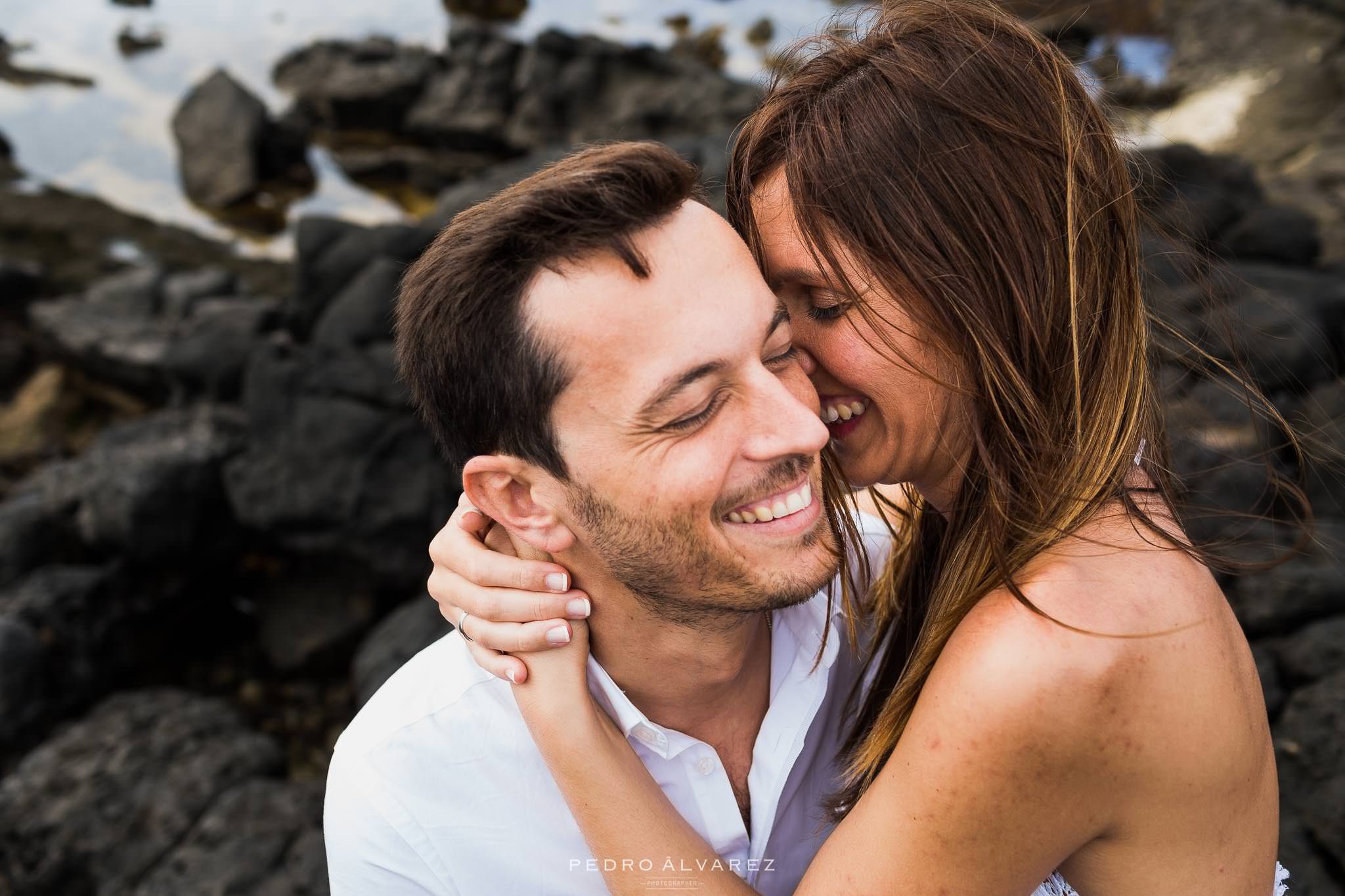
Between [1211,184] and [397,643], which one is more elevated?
[1211,184]

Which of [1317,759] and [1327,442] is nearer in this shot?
[1317,759]

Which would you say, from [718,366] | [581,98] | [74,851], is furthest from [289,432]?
[581,98]

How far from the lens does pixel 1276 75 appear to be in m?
14.2

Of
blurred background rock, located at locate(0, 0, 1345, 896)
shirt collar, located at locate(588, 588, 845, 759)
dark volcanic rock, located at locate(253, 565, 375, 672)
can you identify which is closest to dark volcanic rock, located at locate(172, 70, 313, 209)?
blurred background rock, located at locate(0, 0, 1345, 896)

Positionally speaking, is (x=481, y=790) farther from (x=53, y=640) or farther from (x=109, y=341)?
(x=109, y=341)

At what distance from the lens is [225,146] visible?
602 inches

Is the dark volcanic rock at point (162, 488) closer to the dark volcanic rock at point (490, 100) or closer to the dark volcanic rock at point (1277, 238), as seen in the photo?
the dark volcanic rock at point (1277, 238)

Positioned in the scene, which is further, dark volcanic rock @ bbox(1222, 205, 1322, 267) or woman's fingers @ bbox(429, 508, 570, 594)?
dark volcanic rock @ bbox(1222, 205, 1322, 267)

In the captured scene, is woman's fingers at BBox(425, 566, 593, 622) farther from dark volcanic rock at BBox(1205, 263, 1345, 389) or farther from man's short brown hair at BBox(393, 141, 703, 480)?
dark volcanic rock at BBox(1205, 263, 1345, 389)

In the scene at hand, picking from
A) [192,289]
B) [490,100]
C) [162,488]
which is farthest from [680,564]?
[490,100]

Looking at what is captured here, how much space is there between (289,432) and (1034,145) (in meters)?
5.61

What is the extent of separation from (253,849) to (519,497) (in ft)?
9.18

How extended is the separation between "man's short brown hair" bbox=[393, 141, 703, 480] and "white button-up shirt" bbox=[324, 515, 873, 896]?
0.60 metres

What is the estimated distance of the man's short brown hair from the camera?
86.2 inches
